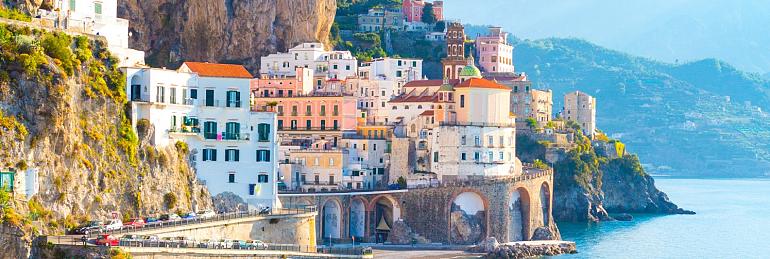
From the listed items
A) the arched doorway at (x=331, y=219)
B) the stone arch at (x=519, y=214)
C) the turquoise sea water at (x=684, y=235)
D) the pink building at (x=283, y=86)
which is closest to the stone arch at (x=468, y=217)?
the stone arch at (x=519, y=214)

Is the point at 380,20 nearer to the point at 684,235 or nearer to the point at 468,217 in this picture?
the point at 684,235

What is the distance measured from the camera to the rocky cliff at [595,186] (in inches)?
5630

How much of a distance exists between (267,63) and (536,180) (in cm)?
2726

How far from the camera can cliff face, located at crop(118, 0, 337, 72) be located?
123688mm

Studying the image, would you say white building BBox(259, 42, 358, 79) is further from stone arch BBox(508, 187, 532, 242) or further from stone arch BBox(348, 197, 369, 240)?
stone arch BBox(508, 187, 532, 242)

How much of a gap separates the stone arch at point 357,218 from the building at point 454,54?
30906 mm

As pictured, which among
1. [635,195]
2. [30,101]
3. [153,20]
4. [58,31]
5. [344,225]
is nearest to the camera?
[30,101]

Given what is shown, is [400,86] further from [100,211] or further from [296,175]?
[100,211]

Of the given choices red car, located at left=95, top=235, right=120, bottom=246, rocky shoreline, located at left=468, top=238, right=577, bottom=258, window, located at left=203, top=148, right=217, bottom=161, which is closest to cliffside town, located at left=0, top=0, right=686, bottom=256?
window, located at left=203, top=148, right=217, bottom=161

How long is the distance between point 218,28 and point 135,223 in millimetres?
59573

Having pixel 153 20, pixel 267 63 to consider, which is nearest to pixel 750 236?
pixel 267 63

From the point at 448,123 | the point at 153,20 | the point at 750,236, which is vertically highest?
the point at 153,20

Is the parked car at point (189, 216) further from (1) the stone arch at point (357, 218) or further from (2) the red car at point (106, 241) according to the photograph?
(1) the stone arch at point (357, 218)

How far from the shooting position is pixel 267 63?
129250 mm
